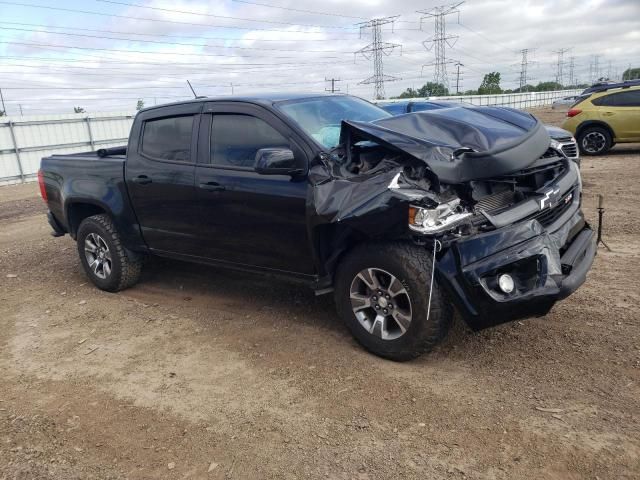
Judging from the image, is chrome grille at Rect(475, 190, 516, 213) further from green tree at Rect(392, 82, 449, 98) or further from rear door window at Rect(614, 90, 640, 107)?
green tree at Rect(392, 82, 449, 98)

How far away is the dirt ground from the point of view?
2840 millimetres

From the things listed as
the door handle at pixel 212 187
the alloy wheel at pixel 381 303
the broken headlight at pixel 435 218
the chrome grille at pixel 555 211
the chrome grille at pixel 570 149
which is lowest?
the alloy wheel at pixel 381 303

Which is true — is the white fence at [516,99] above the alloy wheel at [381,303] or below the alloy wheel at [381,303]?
below

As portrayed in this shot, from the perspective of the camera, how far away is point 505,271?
3.35 meters

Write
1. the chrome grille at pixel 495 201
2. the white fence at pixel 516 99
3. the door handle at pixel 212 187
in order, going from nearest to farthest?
the chrome grille at pixel 495 201 → the door handle at pixel 212 187 → the white fence at pixel 516 99

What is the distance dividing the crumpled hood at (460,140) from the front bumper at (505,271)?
1.44ft

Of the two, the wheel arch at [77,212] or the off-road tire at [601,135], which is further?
the off-road tire at [601,135]

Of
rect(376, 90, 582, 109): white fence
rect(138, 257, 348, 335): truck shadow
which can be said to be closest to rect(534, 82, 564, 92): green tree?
rect(376, 90, 582, 109): white fence

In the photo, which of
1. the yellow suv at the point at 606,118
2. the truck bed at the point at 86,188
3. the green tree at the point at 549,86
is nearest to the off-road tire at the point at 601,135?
the yellow suv at the point at 606,118

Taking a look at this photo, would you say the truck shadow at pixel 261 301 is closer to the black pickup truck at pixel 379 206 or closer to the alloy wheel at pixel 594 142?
the black pickup truck at pixel 379 206

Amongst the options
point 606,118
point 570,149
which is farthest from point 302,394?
point 606,118

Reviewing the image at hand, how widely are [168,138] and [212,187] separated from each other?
2.98ft

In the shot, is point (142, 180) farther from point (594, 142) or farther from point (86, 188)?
point (594, 142)

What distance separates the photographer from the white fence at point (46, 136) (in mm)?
18219
